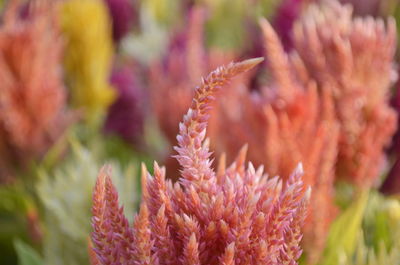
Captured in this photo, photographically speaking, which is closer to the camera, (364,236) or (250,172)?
(250,172)

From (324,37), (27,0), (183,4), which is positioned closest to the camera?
(324,37)

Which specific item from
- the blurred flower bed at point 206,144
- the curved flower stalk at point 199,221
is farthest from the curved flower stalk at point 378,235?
the curved flower stalk at point 199,221

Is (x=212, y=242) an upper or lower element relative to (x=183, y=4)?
lower

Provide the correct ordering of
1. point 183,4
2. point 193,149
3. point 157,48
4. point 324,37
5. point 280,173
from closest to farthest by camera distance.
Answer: point 193,149 → point 280,173 → point 324,37 → point 157,48 → point 183,4

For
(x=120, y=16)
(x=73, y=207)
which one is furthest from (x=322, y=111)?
(x=120, y=16)

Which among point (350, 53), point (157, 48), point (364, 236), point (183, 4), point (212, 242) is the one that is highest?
point (183, 4)

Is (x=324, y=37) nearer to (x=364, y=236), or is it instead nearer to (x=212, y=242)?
(x=364, y=236)

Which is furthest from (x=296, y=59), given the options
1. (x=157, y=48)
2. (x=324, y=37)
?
(x=157, y=48)
